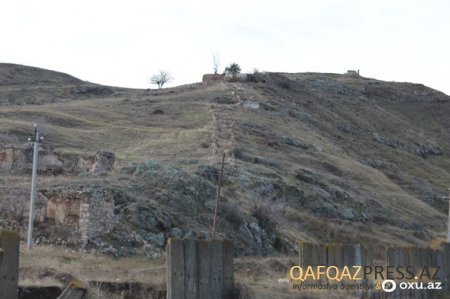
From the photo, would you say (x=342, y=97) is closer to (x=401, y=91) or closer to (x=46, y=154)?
(x=401, y=91)

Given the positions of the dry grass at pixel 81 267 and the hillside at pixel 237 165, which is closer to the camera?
the dry grass at pixel 81 267

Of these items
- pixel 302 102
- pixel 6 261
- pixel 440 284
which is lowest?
pixel 440 284

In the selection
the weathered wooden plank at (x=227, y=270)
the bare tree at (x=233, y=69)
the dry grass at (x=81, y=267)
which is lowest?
the dry grass at (x=81, y=267)

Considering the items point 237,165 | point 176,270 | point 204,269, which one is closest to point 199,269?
point 204,269

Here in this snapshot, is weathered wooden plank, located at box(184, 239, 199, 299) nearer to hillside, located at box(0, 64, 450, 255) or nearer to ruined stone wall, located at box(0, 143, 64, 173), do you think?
hillside, located at box(0, 64, 450, 255)

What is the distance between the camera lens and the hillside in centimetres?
2700

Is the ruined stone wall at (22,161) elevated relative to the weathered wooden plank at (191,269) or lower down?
elevated

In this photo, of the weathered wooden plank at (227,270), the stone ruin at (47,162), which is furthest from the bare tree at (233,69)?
the weathered wooden plank at (227,270)

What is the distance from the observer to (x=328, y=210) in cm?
4359

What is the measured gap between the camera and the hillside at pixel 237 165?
27000mm

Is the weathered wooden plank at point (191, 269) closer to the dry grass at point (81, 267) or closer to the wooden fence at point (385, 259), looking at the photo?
the dry grass at point (81, 267)

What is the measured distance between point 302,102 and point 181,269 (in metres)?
78.6

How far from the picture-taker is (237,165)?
4562 cm

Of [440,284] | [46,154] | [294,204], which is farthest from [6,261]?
[294,204]
